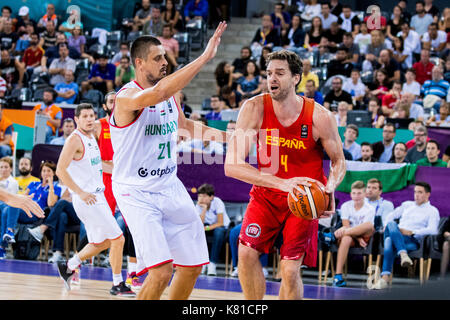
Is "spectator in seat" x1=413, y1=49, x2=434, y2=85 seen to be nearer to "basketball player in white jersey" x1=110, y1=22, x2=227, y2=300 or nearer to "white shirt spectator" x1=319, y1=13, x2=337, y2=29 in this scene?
"white shirt spectator" x1=319, y1=13, x2=337, y2=29

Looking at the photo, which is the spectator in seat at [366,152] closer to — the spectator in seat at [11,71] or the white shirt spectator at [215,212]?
the white shirt spectator at [215,212]

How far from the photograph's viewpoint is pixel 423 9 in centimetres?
1598

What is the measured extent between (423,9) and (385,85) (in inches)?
126

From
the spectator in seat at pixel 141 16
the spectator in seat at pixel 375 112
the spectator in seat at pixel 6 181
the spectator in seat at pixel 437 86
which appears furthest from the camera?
the spectator in seat at pixel 141 16

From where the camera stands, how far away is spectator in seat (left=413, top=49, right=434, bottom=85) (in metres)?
14.1

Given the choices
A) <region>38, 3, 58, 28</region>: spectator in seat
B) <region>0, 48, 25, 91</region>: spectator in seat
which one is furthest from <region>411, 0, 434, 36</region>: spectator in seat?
<region>0, 48, 25, 91</region>: spectator in seat

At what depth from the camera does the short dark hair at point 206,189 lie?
416 inches

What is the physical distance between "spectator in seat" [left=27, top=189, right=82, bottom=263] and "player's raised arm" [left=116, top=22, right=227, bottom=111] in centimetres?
628

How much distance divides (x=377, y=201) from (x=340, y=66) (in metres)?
5.24

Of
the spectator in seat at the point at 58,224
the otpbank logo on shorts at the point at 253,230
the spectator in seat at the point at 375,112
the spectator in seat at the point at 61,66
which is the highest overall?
the spectator in seat at the point at 61,66

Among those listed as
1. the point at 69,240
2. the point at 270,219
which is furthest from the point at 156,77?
the point at 69,240

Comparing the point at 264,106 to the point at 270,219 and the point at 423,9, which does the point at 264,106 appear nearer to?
Answer: the point at 270,219

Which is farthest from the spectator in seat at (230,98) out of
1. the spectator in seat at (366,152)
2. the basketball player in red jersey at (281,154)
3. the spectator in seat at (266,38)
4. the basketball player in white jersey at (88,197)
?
the basketball player in red jersey at (281,154)

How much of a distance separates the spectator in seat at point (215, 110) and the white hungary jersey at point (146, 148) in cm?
778
